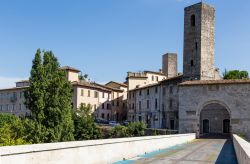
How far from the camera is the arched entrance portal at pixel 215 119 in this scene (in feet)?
170

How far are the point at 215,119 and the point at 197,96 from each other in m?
9.28

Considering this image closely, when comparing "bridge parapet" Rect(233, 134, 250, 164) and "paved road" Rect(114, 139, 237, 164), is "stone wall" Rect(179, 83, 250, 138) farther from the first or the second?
"bridge parapet" Rect(233, 134, 250, 164)

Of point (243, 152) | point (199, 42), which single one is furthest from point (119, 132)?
point (243, 152)

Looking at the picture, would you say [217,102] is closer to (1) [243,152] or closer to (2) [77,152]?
(1) [243,152]

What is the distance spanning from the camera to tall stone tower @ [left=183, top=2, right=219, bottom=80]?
179 ft

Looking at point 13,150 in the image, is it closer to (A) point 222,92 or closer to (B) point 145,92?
(A) point 222,92

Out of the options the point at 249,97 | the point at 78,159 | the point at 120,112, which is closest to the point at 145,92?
the point at 120,112

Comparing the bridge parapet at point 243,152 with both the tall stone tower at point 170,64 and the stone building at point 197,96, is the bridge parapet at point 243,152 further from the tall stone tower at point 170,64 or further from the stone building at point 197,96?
the tall stone tower at point 170,64

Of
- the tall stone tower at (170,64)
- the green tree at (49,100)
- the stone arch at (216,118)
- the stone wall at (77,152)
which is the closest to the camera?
the stone wall at (77,152)

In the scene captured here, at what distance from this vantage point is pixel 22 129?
3444 cm

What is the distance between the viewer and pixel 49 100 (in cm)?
4069

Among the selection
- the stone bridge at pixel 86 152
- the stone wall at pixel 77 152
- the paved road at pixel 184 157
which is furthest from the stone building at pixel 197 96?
the stone wall at pixel 77 152

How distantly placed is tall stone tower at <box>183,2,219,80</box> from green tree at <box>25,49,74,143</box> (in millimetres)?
21658

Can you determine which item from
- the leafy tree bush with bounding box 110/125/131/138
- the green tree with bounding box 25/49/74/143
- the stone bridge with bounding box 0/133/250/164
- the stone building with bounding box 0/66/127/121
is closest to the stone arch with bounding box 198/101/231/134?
the leafy tree bush with bounding box 110/125/131/138
